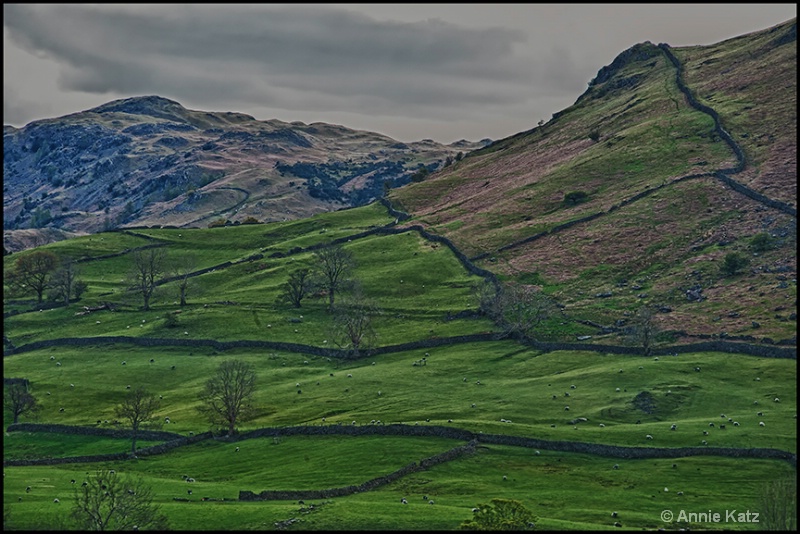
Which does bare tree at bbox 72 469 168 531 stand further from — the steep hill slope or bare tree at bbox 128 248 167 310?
bare tree at bbox 128 248 167 310

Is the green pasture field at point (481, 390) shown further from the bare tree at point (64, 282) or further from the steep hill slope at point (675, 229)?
the bare tree at point (64, 282)

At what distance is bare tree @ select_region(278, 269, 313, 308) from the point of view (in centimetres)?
15112

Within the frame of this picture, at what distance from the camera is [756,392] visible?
Answer: 3524 inches

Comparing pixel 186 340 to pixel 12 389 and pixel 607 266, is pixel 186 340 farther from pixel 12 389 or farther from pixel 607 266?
pixel 607 266

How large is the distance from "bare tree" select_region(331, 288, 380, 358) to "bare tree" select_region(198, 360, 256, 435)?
20.7 m

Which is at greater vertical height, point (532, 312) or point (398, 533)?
point (532, 312)

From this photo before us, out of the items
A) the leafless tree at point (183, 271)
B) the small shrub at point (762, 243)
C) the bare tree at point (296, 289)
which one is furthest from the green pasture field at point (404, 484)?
the leafless tree at point (183, 271)

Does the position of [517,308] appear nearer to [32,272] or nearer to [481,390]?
[481,390]

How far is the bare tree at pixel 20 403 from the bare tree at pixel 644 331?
80.6 meters

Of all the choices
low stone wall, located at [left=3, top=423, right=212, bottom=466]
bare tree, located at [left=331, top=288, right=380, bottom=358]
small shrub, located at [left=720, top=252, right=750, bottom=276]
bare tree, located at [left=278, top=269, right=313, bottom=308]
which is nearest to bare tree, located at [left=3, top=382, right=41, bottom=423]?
low stone wall, located at [left=3, top=423, right=212, bottom=466]

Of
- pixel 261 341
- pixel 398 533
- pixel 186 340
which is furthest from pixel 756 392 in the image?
pixel 186 340

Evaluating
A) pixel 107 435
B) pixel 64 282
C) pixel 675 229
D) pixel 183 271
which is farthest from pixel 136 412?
pixel 675 229

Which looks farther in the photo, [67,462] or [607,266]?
[607,266]

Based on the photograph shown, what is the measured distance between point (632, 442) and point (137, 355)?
83848 mm
